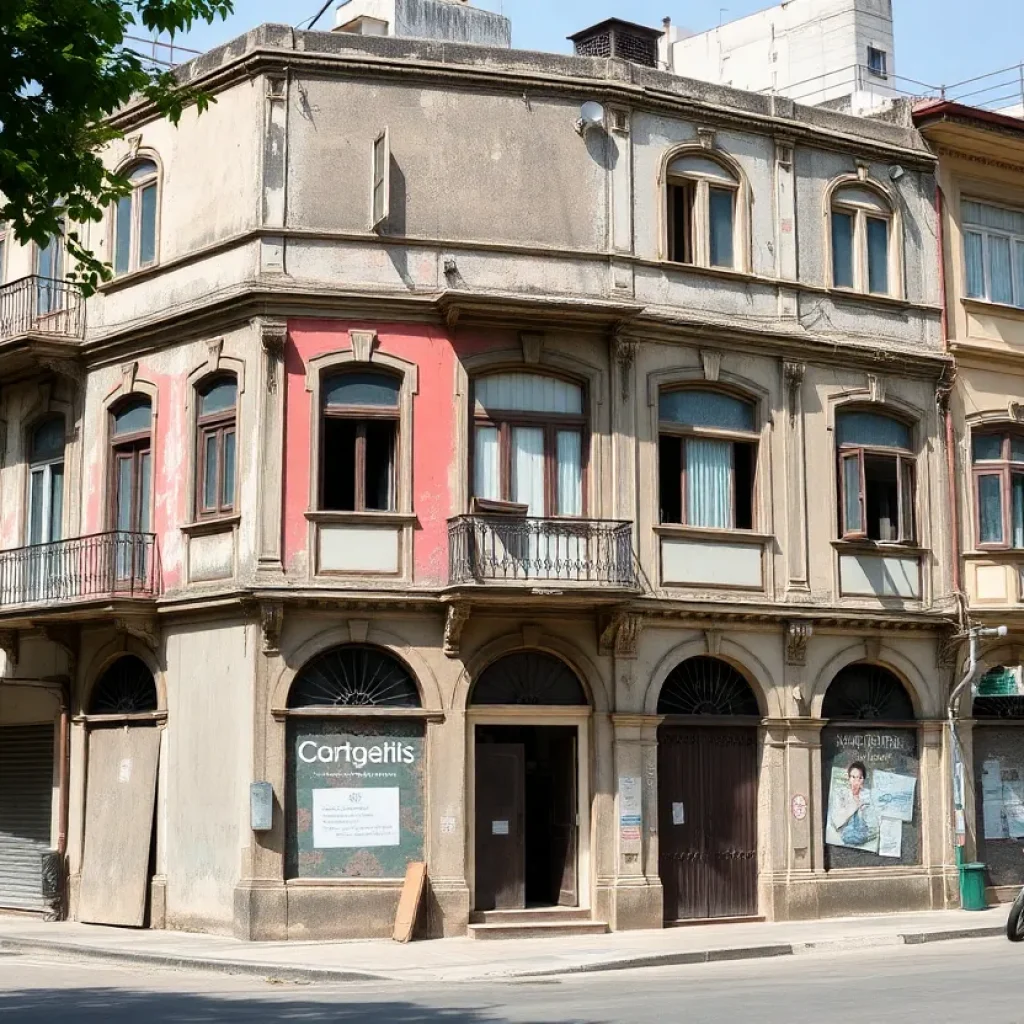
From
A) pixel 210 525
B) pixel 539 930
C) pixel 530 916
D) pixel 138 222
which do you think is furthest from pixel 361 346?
pixel 539 930

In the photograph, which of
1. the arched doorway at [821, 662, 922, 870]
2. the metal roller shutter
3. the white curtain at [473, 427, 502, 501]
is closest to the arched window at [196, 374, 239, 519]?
the white curtain at [473, 427, 502, 501]

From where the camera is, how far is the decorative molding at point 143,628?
81.3ft

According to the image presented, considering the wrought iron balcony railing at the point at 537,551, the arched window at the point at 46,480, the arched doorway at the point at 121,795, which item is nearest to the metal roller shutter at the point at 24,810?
the arched doorway at the point at 121,795

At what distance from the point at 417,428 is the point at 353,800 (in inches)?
202

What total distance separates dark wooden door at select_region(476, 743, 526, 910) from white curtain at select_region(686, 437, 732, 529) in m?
4.50

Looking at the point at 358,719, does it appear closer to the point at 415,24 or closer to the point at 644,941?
the point at 644,941

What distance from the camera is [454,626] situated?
2353 centimetres

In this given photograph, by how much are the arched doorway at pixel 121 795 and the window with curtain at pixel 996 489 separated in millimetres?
13465

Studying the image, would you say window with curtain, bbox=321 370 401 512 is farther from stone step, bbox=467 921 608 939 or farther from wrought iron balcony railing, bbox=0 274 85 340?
stone step, bbox=467 921 608 939

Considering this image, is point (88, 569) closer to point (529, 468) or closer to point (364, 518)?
point (364, 518)

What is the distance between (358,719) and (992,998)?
10261mm

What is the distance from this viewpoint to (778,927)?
24.5 meters

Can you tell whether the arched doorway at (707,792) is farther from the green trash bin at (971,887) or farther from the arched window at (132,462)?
the arched window at (132,462)

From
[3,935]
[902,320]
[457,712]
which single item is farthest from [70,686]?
[902,320]
